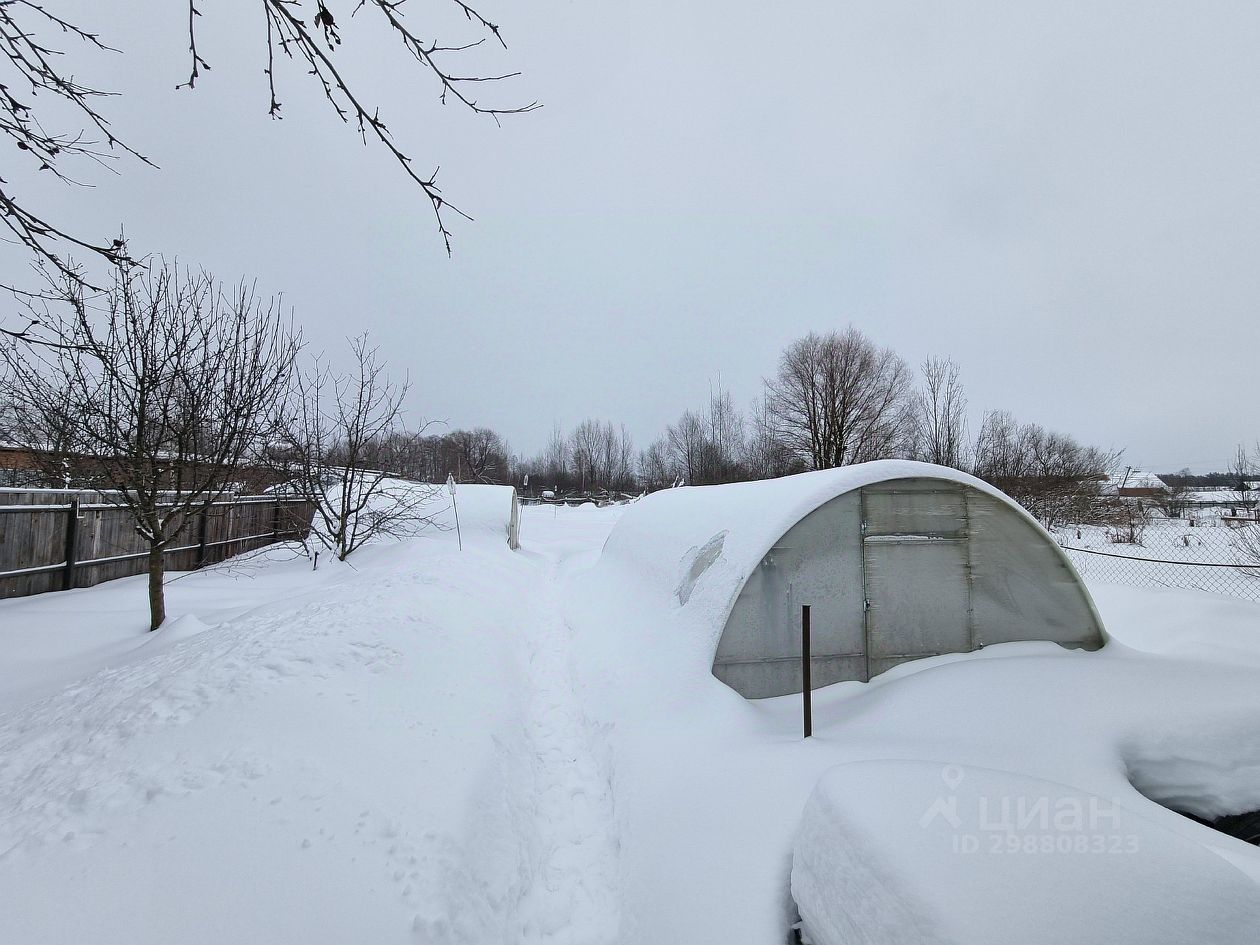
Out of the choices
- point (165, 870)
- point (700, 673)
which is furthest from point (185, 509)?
point (700, 673)

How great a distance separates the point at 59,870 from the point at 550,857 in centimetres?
232

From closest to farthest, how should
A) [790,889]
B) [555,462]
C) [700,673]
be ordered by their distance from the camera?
1. [790,889]
2. [700,673]
3. [555,462]

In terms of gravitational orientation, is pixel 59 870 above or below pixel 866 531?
below

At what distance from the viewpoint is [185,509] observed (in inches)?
233

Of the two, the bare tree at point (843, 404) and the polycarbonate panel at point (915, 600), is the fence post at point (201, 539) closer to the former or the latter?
the polycarbonate panel at point (915, 600)

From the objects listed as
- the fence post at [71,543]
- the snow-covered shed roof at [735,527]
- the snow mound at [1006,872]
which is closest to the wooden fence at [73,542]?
the fence post at [71,543]

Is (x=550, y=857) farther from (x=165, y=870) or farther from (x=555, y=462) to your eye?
(x=555, y=462)

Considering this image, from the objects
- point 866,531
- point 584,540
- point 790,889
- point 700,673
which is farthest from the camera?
point 584,540

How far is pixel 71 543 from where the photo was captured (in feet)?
25.6

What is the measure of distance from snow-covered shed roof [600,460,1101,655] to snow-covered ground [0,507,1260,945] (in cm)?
75

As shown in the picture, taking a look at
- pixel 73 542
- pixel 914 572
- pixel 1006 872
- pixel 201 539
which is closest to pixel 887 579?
pixel 914 572

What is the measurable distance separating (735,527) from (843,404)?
92.4ft

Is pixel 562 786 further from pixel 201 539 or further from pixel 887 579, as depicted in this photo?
pixel 201 539

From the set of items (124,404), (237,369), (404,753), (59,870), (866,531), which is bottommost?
(404,753)
